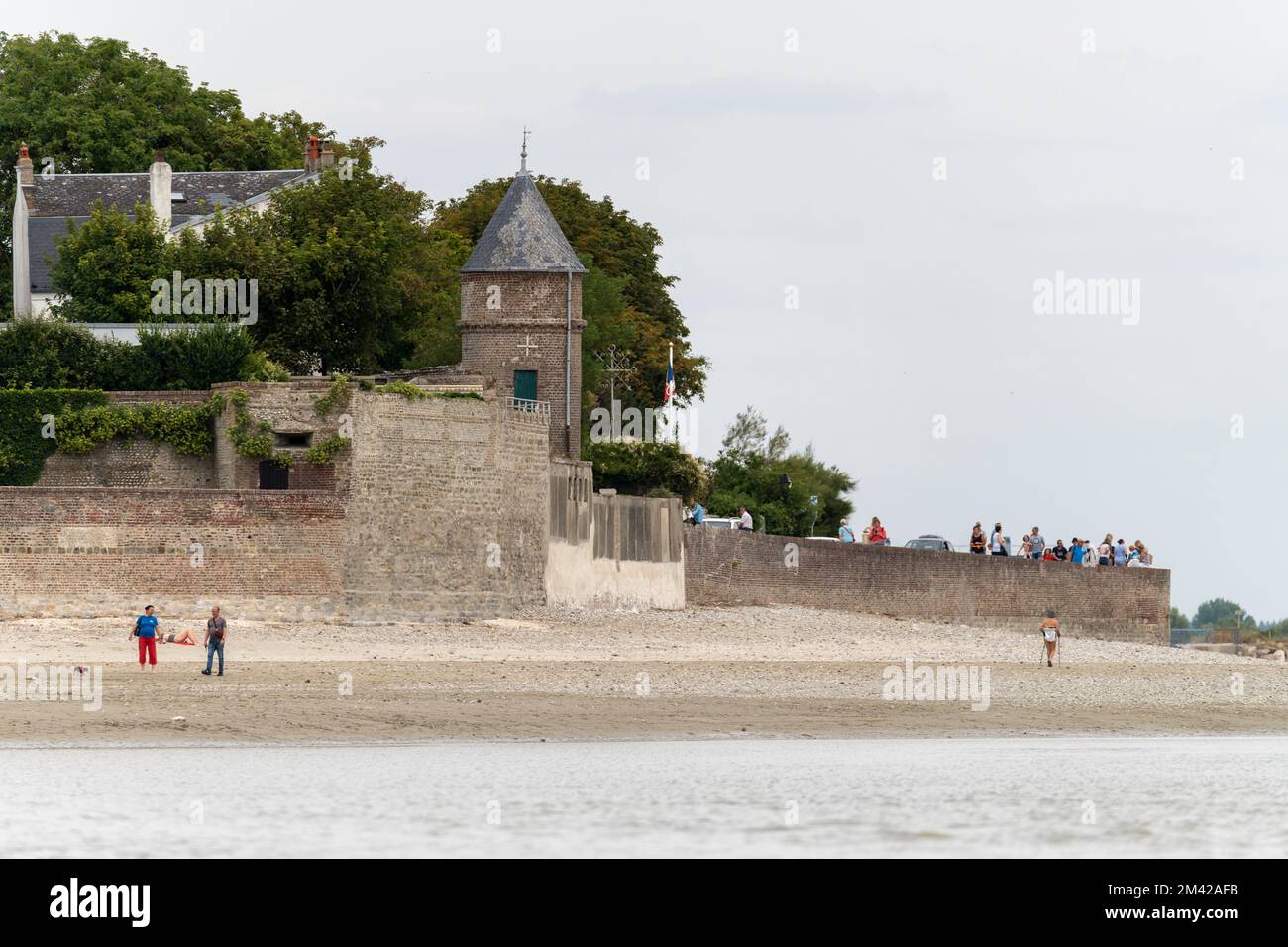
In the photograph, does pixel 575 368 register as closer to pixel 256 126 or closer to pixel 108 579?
pixel 108 579

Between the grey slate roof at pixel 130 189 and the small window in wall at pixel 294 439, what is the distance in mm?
18200

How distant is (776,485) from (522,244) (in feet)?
75.2

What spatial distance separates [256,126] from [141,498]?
32.6 meters

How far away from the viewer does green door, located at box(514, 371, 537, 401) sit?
54.6m

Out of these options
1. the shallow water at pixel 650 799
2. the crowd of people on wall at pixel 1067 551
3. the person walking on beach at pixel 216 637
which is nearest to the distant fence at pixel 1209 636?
the crowd of people on wall at pixel 1067 551

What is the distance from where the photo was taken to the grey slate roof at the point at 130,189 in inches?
2472

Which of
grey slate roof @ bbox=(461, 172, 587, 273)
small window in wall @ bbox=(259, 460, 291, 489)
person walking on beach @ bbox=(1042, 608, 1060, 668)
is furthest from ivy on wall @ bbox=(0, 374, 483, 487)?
person walking on beach @ bbox=(1042, 608, 1060, 668)

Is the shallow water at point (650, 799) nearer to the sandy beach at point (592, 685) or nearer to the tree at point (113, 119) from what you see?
the sandy beach at point (592, 685)

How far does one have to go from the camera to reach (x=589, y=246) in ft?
219

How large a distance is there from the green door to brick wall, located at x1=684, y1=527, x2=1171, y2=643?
5.16 metres

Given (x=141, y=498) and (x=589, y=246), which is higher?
(x=589, y=246)

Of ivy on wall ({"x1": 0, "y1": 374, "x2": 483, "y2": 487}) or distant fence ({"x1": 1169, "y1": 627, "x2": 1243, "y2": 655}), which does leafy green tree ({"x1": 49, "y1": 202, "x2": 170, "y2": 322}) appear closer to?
ivy on wall ({"x1": 0, "y1": 374, "x2": 483, "y2": 487})
